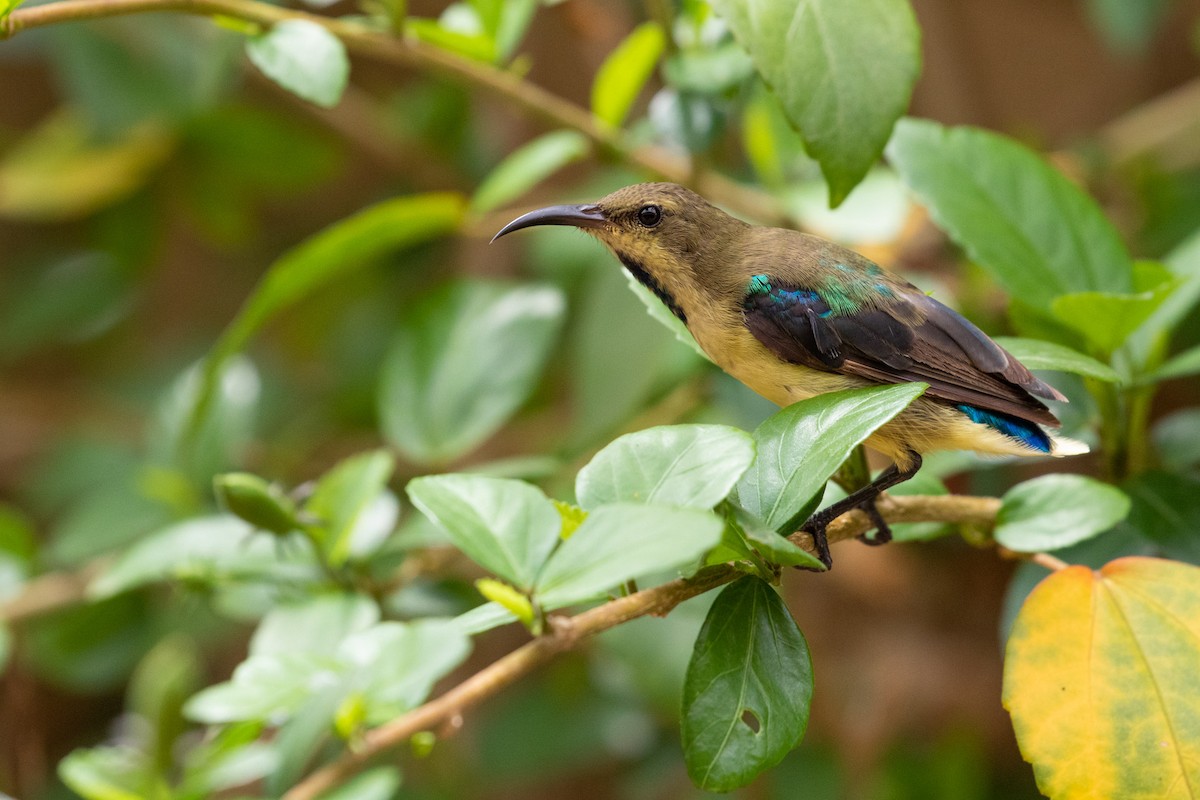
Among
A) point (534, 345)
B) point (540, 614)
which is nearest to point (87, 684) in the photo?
point (534, 345)

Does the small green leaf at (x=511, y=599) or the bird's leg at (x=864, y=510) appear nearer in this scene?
the small green leaf at (x=511, y=599)

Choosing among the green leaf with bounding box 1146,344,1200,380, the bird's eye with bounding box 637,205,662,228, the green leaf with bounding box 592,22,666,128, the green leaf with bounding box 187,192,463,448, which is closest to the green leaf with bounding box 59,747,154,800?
the green leaf with bounding box 187,192,463,448

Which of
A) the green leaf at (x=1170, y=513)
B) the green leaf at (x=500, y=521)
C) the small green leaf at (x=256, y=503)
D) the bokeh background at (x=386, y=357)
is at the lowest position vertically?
the bokeh background at (x=386, y=357)

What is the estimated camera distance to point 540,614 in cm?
100

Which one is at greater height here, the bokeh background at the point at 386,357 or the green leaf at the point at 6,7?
the green leaf at the point at 6,7

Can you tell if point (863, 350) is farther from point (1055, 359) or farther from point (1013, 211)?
point (1013, 211)

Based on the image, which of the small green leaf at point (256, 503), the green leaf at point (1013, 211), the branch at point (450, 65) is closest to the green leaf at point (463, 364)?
the branch at point (450, 65)

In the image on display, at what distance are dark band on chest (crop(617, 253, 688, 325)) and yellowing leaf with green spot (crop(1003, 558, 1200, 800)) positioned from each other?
0.61 m

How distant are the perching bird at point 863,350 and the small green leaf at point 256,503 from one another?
57cm

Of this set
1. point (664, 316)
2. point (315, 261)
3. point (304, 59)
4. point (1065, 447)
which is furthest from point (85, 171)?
point (1065, 447)

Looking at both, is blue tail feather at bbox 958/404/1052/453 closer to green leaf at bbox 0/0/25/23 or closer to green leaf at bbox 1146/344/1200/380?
green leaf at bbox 1146/344/1200/380

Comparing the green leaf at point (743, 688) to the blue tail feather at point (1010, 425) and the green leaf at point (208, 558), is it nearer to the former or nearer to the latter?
the blue tail feather at point (1010, 425)

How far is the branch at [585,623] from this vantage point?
41.4 inches

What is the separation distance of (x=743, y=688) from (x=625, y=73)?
3.76 ft
